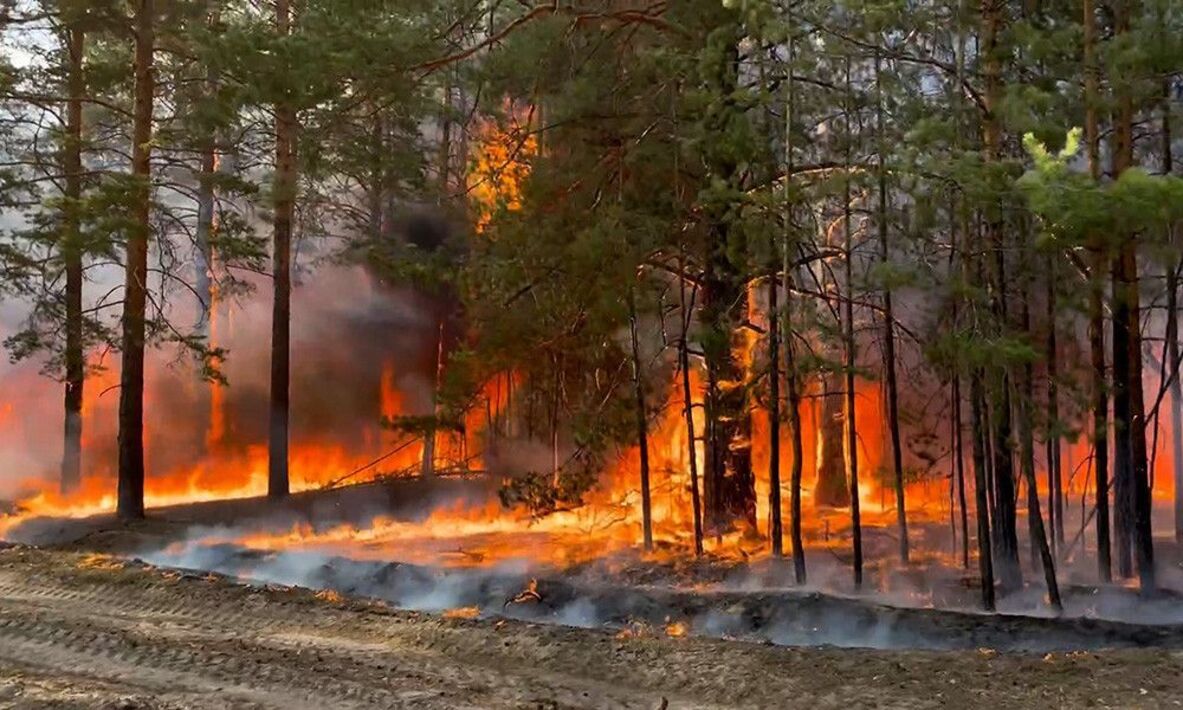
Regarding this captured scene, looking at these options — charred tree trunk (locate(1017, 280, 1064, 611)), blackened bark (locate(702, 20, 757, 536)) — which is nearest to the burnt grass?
charred tree trunk (locate(1017, 280, 1064, 611))

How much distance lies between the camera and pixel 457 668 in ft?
23.9

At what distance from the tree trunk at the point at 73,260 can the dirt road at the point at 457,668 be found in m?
6.68

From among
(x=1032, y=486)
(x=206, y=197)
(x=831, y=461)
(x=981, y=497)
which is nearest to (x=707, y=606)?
(x=981, y=497)

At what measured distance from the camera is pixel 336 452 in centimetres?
2505

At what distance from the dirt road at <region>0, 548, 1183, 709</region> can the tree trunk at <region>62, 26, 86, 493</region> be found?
6.68 metres

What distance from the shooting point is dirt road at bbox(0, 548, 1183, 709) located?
647 centimetres

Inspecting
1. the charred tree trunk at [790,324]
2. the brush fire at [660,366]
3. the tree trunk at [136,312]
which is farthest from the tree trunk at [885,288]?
the tree trunk at [136,312]

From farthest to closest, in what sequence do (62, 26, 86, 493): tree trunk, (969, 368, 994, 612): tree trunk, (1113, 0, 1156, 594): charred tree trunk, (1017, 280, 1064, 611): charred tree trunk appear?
1. (62, 26, 86, 493): tree trunk
2. (969, 368, 994, 612): tree trunk
3. (1113, 0, 1156, 594): charred tree trunk
4. (1017, 280, 1064, 611): charred tree trunk

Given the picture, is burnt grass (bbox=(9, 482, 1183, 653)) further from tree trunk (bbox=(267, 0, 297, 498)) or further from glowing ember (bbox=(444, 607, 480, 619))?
tree trunk (bbox=(267, 0, 297, 498))

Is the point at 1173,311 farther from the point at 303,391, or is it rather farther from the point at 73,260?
the point at 303,391

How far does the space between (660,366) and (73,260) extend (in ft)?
30.0

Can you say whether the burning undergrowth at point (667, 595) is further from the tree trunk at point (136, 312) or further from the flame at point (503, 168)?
the flame at point (503, 168)

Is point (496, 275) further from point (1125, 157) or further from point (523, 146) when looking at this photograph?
point (1125, 157)

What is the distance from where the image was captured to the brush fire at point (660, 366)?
25.1ft
